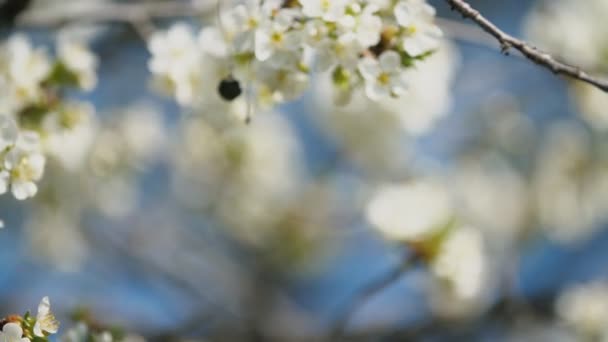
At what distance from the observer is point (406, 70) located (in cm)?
169

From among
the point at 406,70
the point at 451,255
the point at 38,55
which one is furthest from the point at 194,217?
the point at 406,70

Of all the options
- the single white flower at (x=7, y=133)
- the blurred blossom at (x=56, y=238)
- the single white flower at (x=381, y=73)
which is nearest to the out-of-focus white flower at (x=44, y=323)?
the single white flower at (x=7, y=133)

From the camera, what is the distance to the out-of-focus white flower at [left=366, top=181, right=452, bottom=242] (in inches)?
96.3

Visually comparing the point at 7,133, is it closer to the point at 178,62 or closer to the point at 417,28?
the point at 178,62

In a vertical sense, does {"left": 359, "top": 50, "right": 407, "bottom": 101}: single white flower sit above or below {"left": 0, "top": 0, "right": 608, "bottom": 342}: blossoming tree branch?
below

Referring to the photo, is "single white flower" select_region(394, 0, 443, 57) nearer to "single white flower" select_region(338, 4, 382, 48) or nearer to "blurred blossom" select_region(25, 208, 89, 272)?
"single white flower" select_region(338, 4, 382, 48)

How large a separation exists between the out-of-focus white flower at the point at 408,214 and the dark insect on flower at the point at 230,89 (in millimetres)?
841

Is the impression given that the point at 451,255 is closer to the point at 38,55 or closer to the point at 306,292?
the point at 38,55

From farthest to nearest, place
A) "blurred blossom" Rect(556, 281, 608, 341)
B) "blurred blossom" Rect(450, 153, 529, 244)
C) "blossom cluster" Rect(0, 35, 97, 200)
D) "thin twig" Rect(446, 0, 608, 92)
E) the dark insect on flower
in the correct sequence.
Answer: "blurred blossom" Rect(450, 153, 529, 244) → "blurred blossom" Rect(556, 281, 608, 341) → "blossom cluster" Rect(0, 35, 97, 200) → the dark insect on flower → "thin twig" Rect(446, 0, 608, 92)

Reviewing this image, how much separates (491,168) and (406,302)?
2.33ft

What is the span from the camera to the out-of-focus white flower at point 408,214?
96.3 inches

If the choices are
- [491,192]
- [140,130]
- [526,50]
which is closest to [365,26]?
[526,50]

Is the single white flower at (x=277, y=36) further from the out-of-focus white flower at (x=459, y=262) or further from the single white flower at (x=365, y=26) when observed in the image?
the out-of-focus white flower at (x=459, y=262)

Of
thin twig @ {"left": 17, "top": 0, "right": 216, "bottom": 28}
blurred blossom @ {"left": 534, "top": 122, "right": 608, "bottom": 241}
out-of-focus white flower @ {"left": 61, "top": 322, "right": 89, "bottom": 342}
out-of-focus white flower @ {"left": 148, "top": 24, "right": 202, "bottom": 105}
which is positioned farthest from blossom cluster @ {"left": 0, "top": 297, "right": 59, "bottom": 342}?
blurred blossom @ {"left": 534, "top": 122, "right": 608, "bottom": 241}
